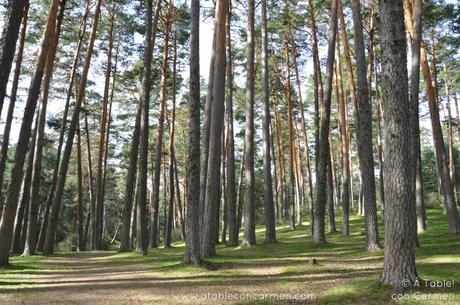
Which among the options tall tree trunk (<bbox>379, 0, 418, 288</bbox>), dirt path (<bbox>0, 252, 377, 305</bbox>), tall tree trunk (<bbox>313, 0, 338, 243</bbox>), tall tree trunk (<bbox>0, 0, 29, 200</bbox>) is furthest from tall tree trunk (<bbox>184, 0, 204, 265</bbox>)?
tall tree trunk (<bbox>0, 0, 29, 200</bbox>)

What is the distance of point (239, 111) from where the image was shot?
30.9 metres

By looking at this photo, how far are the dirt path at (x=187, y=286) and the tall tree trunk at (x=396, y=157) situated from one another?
154 centimetres

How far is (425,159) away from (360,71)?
42442 mm

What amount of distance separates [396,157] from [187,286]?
15.7 feet

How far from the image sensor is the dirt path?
7375 millimetres

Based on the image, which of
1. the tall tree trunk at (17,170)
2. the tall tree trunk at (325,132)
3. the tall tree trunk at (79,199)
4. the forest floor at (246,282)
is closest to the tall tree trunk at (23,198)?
the tall tree trunk at (17,170)

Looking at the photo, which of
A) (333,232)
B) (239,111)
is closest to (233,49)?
(239,111)

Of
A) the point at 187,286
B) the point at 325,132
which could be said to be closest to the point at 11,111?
the point at 187,286

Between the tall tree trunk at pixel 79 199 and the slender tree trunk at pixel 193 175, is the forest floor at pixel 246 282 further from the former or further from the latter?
the tall tree trunk at pixel 79 199

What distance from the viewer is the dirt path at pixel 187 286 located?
7.38 m

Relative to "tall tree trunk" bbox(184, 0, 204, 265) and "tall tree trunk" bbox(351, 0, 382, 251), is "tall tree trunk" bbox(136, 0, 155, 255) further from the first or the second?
"tall tree trunk" bbox(351, 0, 382, 251)

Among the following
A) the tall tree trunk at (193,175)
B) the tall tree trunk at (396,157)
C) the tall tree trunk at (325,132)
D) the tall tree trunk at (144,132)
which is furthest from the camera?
the tall tree trunk at (144,132)

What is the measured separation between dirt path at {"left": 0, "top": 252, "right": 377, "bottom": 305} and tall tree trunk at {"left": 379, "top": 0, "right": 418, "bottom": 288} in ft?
5.04

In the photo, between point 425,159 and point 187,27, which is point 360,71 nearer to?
point 187,27
